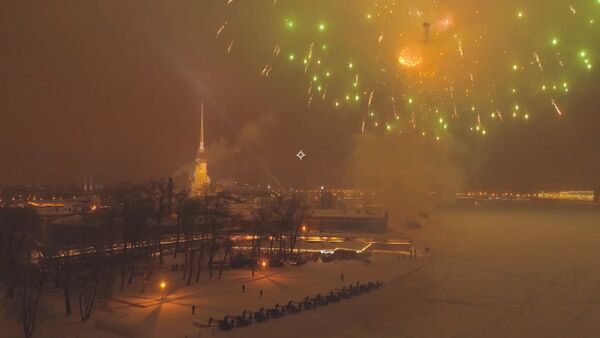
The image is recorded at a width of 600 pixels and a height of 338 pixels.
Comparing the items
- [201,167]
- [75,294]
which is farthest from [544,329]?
[201,167]

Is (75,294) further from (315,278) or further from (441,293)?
(441,293)

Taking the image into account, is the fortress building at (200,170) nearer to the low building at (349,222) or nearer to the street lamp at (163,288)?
the low building at (349,222)

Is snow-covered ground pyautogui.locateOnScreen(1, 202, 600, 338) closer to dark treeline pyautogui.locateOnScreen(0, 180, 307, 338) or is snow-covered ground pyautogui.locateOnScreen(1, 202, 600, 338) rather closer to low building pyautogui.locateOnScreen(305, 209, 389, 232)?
dark treeline pyautogui.locateOnScreen(0, 180, 307, 338)

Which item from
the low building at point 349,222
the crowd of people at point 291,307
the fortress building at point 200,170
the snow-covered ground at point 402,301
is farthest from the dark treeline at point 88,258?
the fortress building at point 200,170

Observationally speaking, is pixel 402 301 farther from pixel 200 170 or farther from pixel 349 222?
pixel 200 170

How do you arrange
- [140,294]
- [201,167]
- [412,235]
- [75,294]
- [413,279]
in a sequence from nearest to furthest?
[75,294] → [140,294] → [413,279] → [412,235] → [201,167]

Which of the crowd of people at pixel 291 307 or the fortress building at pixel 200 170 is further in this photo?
the fortress building at pixel 200 170

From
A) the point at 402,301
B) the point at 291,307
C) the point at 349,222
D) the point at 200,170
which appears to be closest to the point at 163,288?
the point at 291,307

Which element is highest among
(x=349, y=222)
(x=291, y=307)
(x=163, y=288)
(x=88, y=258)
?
(x=349, y=222)

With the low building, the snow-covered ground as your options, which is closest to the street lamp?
the snow-covered ground
